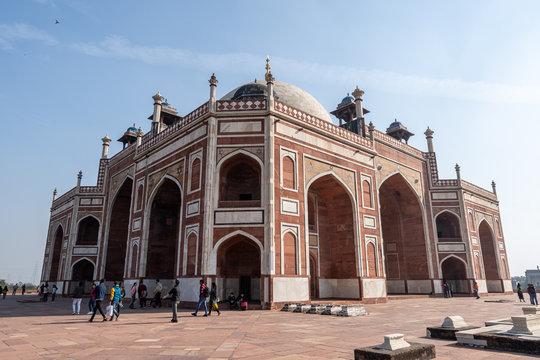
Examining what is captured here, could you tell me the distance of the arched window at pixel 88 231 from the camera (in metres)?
29.1

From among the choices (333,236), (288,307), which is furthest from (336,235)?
(288,307)

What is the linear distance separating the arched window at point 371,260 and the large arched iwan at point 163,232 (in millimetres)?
10671

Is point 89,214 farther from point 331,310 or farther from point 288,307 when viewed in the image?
point 331,310

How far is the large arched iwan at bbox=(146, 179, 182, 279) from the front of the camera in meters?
19.9

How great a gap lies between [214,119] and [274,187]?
432 centimetres

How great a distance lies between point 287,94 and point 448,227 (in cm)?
1775

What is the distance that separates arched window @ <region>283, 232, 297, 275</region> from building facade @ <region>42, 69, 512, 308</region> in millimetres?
69

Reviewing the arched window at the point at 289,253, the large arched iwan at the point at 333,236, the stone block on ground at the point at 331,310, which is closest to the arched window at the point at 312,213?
the large arched iwan at the point at 333,236

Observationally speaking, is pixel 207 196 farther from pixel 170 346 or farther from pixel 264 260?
pixel 170 346

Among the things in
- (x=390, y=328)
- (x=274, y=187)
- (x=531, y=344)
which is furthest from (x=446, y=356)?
(x=274, y=187)

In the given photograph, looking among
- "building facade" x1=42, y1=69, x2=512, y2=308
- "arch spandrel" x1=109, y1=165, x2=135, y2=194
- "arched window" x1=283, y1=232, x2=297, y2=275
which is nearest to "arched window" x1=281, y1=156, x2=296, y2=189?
"building facade" x1=42, y1=69, x2=512, y2=308

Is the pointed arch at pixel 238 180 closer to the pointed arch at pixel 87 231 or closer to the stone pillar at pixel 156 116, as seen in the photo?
the stone pillar at pixel 156 116

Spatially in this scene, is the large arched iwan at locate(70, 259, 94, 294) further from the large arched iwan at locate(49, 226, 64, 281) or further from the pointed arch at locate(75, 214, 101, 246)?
the large arched iwan at locate(49, 226, 64, 281)

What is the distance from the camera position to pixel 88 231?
3019 cm
